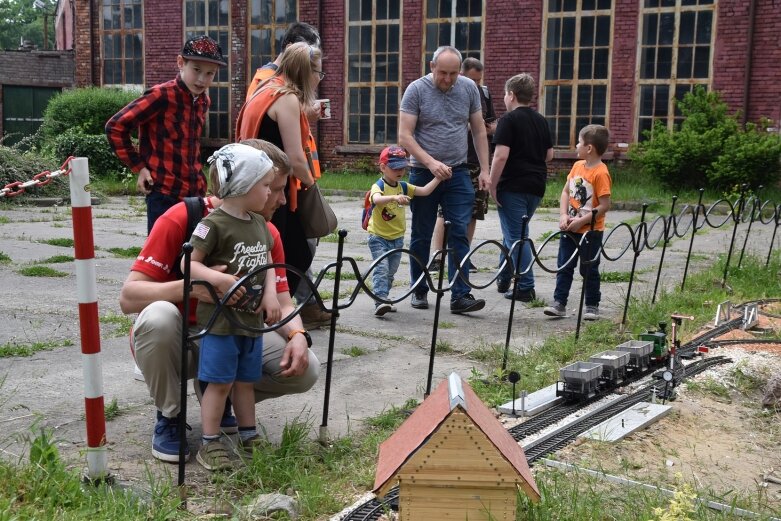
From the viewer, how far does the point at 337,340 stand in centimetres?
598

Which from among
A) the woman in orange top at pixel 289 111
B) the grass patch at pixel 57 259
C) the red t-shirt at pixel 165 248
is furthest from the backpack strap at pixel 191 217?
the grass patch at pixel 57 259

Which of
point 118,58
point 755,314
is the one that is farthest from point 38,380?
point 118,58

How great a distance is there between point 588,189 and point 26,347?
159 inches

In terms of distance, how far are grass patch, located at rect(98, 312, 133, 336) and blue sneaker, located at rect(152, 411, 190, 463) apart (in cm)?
239

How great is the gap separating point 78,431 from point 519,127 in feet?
14.7

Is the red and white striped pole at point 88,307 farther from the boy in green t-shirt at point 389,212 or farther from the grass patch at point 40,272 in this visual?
the grass patch at point 40,272

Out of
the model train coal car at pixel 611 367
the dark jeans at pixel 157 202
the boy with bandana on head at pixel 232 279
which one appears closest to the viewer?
the boy with bandana on head at pixel 232 279

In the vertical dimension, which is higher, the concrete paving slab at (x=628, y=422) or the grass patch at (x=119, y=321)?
the concrete paving slab at (x=628, y=422)

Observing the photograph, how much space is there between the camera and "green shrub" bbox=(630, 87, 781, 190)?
15.7 m

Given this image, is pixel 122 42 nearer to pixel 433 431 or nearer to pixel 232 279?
pixel 232 279

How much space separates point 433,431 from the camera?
280 cm

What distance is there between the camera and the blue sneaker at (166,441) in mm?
3664

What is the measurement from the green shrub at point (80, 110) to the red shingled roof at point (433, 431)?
21020mm

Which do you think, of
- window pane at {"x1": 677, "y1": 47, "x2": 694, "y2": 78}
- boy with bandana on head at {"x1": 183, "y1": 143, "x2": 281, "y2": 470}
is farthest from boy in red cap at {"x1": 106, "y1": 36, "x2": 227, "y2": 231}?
window pane at {"x1": 677, "y1": 47, "x2": 694, "y2": 78}
